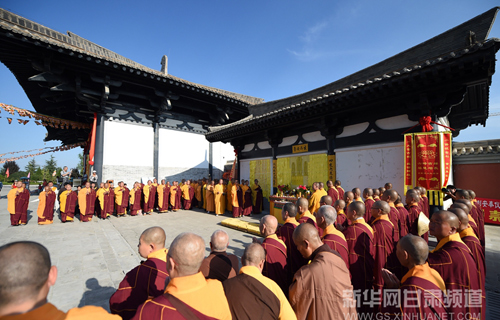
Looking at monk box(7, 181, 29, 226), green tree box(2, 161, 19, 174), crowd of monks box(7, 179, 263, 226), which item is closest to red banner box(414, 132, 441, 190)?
crowd of monks box(7, 179, 263, 226)

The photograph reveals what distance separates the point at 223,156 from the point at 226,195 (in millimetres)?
5040

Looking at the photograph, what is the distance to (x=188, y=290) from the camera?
130 centimetres

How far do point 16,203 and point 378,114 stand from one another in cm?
1272

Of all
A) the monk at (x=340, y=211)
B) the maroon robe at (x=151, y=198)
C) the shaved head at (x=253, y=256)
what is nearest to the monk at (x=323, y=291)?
the shaved head at (x=253, y=256)

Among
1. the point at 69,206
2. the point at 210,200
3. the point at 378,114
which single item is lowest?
the point at 210,200

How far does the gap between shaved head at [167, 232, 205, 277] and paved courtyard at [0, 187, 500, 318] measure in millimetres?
2807

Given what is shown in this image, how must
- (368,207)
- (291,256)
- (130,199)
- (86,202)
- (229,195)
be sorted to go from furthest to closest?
(229,195), (130,199), (86,202), (368,207), (291,256)

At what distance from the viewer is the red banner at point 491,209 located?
27.6ft

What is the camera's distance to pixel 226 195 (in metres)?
11.5

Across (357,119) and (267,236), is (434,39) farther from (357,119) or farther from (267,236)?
(267,236)

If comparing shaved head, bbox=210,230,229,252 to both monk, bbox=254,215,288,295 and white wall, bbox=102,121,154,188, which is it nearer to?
monk, bbox=254,215,288,295

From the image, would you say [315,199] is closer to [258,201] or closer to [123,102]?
[258,201]

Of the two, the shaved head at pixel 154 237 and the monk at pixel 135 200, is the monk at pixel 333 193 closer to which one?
the shaved head at pixel 154 237

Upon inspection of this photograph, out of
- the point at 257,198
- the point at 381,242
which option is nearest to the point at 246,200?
the point at 257,198
